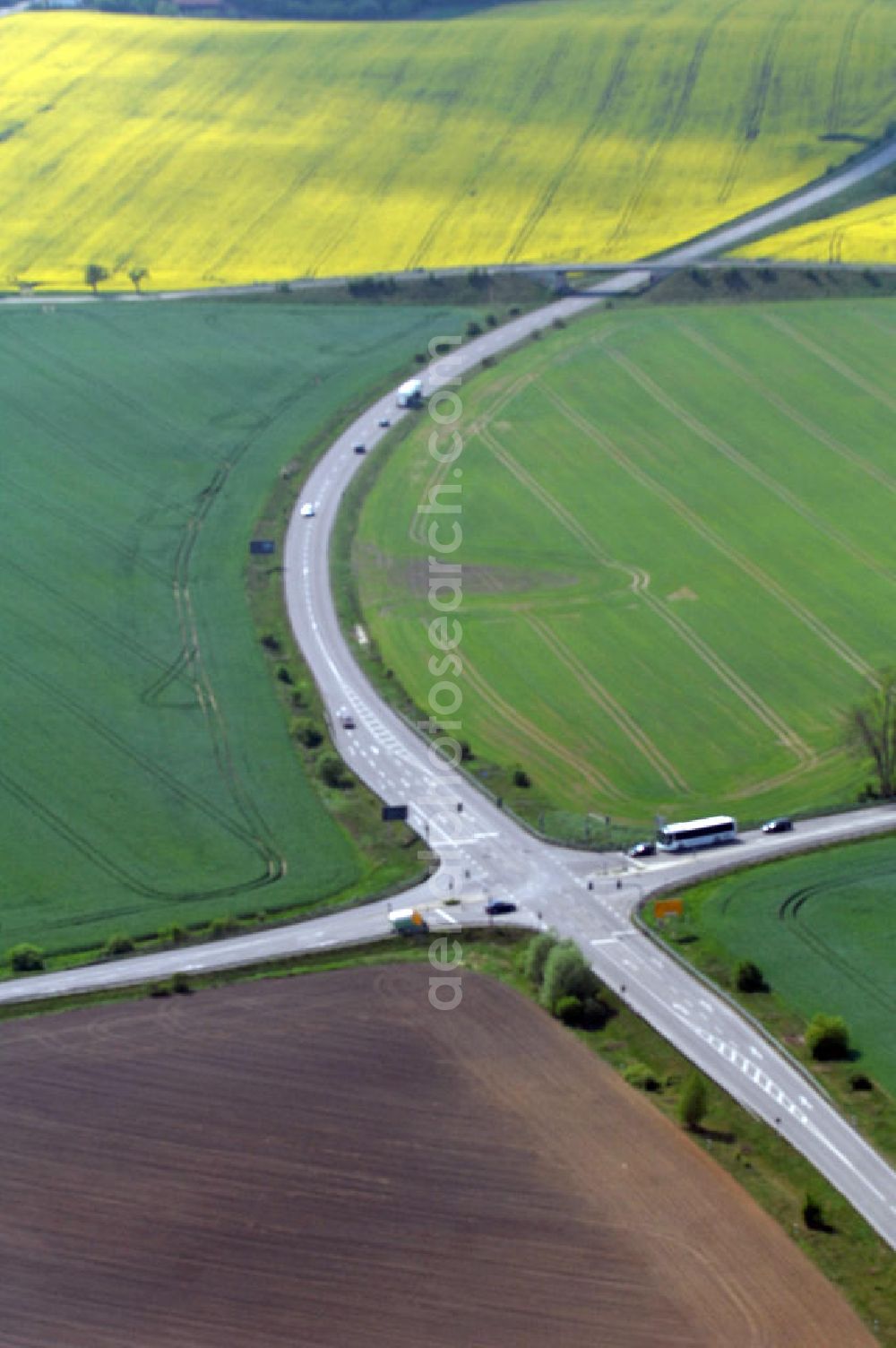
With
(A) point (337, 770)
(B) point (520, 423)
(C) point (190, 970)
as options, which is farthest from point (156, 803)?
(B) point (520, 423)

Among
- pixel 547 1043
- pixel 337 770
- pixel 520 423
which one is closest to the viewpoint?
pixel 547 1043

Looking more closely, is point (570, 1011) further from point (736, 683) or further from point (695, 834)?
point (736, 683)

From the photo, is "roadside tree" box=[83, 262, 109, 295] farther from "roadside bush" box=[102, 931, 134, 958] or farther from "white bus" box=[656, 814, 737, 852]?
"roadside bush" box=[102, 931, 134, 958]

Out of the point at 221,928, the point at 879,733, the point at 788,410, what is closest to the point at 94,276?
the point at 788,410

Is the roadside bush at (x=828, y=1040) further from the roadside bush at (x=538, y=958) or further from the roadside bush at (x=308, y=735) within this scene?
the roadside bush at (x=308, y=735)

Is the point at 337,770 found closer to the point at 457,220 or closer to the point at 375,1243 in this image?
the point at 375,1243

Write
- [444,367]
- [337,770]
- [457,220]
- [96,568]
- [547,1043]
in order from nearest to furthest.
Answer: [547,1043]
[337,770]
[96,568]
[444,367]
[457,220]

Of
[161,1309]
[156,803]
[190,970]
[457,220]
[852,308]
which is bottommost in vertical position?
[161,1309]
